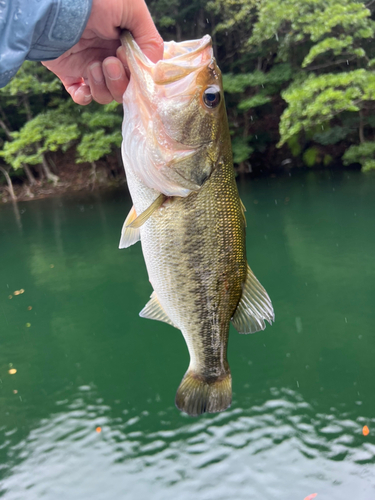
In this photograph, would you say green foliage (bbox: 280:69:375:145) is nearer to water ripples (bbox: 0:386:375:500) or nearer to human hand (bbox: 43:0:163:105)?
water ripples (bbox: 0:386:375:500)

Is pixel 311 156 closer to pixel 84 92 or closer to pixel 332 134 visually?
pixel 332 134

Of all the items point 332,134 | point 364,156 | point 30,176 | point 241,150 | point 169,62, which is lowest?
point 364,156

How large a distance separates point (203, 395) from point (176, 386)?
11.7 ft

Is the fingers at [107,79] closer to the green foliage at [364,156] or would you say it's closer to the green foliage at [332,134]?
the green foliage at [364,156]

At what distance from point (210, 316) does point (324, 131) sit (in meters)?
14.5

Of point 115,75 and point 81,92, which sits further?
point 81,92

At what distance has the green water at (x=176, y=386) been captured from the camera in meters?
3.84

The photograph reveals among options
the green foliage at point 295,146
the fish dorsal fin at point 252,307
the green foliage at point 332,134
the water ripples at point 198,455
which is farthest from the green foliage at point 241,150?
the fish dorsal fin at point 252,307

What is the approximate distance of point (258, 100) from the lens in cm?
1342

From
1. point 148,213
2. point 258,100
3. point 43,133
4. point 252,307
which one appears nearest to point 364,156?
point 258,100

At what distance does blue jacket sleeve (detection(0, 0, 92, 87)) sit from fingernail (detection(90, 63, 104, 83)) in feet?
0.74

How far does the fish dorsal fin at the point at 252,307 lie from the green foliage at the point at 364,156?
1228 cm

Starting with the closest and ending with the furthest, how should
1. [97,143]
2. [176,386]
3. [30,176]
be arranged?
[176,386] → [97,143] → [30,176]

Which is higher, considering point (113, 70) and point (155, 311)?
point (113, 70)
